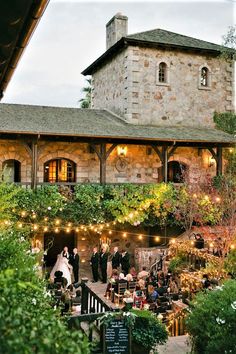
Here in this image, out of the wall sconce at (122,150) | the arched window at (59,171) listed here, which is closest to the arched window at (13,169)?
the arched window at (59,171)

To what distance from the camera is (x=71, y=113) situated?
1997 centimetres

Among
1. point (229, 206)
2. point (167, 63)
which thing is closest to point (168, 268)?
point (229, 206)

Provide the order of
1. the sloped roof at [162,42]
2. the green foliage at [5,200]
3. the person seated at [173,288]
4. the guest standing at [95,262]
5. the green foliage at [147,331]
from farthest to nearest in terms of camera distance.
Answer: the sloped roof at [162,42], the guest standing at [95,262], the person seated at [173,288], the green foliage at [5,200], the green foliage at [147,331]

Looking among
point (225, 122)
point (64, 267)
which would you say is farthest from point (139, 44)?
point (64, 267)

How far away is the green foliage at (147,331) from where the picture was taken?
6797 millimetres

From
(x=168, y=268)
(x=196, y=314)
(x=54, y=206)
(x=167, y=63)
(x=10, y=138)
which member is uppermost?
(x=167, y=63)

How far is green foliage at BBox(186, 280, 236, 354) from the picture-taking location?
6.10m

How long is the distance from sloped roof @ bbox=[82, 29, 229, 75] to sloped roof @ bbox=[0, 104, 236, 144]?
11.7ft

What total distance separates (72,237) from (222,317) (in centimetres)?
1348

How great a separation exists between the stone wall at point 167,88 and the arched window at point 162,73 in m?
0.21

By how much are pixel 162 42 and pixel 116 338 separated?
55.4 feet

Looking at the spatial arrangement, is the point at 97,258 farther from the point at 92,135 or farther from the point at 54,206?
the point at 92,135

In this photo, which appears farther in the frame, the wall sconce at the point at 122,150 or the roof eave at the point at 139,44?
the roof eave at the point at 139,44

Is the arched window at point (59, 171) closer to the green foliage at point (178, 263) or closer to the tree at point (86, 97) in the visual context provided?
the green foliage at point (178, 263)
